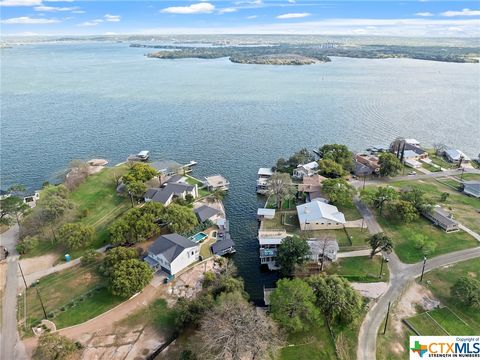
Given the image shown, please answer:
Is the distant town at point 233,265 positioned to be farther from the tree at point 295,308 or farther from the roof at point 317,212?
the roof at point 317,212

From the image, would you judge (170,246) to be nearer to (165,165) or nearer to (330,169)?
(165,165)

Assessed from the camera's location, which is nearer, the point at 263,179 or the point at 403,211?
the point at 403,211

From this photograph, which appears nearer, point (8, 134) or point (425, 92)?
point (8, 134)

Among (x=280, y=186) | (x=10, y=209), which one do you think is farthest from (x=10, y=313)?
→ (x=280, y=186)

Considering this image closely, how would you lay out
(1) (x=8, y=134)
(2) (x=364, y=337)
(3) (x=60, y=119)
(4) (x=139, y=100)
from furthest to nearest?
(4) (x=139, y=100), (3) (x=60, y=119), (1) (x=8, y=134), (2) (x=364, y=337)

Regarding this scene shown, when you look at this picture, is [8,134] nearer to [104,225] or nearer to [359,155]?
[104,225]

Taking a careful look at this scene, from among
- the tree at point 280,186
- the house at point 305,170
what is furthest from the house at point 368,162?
the tree at point 280,186

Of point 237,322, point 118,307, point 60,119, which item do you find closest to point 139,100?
point 60,119
